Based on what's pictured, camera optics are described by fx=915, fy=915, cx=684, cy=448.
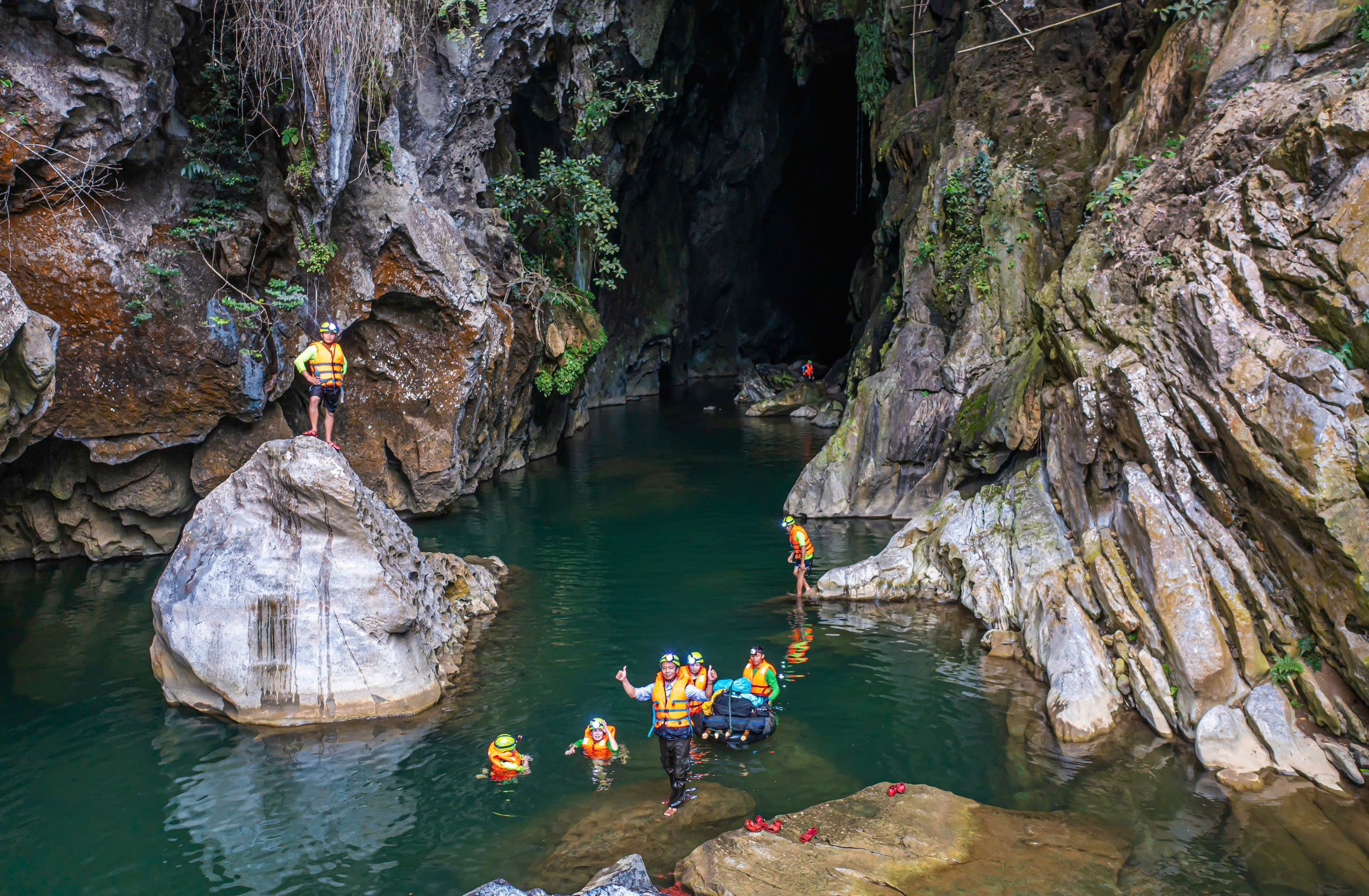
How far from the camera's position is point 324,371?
44.6ft

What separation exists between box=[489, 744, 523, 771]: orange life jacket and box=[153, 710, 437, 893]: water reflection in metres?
0.98

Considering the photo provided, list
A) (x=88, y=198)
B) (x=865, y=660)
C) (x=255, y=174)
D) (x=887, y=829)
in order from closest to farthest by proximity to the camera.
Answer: (x=887, y=829) < (x=865, y=660) < (x=88, y=198) < (x=255, y=174)

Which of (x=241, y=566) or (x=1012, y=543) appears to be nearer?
(x=241, y=566)

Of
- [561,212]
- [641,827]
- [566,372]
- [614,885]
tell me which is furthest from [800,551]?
[561,212]

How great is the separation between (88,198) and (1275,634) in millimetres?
20073

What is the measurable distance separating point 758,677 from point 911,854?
3833mm

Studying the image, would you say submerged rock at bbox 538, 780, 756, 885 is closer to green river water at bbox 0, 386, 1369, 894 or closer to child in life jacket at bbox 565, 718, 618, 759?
green river water at bbox 0, 386, 1369, 894

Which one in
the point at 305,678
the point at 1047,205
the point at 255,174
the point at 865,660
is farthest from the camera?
the point at 1047,205

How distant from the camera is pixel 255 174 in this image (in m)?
19.0

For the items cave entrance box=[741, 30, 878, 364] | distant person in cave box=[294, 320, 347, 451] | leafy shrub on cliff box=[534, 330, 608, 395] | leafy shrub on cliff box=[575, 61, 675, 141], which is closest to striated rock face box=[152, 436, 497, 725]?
distant person in cave box=[294, 320, 347, 451]

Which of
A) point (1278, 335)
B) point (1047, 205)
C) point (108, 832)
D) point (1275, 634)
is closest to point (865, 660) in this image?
→ point (1275, 634)

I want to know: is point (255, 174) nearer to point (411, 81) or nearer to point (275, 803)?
point (411, 81)

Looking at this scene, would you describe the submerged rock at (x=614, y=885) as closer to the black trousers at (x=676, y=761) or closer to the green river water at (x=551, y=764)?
the green river water at (x=551, y=764)

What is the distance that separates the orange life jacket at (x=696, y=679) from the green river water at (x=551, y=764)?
55 centimetres
